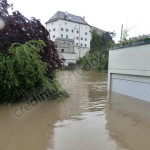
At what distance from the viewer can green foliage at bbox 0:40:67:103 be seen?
436 centimetres

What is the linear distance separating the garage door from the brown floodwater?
0.79 meters

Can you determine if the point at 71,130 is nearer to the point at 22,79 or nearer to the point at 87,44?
the point at 22,79

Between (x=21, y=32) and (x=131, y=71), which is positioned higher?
(x=21, y=32)

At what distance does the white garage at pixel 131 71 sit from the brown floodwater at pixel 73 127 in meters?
1.03

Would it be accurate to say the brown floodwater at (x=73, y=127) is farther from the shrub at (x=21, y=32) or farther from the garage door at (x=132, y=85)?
the shrub at (x=21, y=32)

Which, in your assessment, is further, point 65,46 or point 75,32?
point 75,32

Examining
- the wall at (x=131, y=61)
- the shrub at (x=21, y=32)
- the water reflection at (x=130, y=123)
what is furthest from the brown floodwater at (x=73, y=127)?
the shrub at (x=21, y=32)

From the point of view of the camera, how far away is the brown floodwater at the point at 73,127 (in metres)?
2.63

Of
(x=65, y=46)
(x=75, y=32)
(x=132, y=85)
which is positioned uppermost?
(x=75, y=32)

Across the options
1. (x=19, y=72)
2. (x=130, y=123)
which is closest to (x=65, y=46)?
(x=19, y=72)

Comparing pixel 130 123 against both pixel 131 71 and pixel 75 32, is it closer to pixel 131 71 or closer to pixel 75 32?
pixel 131 71

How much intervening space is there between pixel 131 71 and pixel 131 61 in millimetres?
471

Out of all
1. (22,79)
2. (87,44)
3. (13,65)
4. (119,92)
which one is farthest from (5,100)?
(87,44)

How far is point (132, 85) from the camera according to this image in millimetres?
6422
